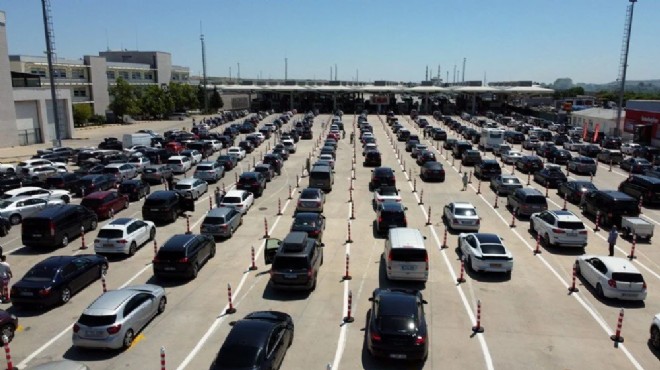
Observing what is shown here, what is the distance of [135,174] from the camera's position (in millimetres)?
37750

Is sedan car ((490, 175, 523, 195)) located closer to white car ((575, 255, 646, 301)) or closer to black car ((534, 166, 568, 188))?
black car ((534, 166, 568, 188))

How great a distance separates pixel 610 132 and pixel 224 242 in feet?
186

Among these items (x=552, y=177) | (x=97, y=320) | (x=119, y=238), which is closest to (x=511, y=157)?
(x=552, y=177)

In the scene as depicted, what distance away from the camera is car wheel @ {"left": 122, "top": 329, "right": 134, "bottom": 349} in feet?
43.0

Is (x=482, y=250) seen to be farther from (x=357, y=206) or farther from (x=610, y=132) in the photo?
(x=610, y=132)

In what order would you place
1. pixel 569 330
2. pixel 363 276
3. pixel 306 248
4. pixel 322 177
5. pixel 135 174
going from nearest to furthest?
pixel 569 330, pixel 306 248, pixel 363 276, pixel 322 177, pixel 135 174

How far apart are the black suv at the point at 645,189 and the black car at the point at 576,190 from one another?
8.63ft

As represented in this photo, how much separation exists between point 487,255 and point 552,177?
19.8m

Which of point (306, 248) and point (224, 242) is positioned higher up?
point (306, 248)

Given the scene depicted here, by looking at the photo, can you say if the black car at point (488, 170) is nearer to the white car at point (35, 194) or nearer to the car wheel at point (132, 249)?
the car wheel at point (132, 249)

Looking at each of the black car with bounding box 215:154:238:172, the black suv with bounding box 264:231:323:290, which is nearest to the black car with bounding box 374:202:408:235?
the black suv with bounding box 264:231:323:290

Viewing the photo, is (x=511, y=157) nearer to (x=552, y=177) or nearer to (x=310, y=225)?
(x=552, y=177)

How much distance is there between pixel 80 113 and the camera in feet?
254

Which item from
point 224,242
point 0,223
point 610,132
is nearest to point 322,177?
point 224,242
